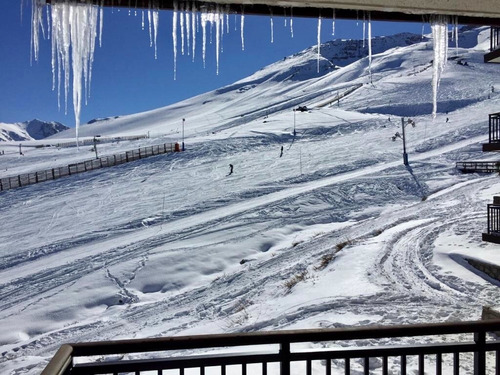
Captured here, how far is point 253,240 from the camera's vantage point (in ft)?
63.5

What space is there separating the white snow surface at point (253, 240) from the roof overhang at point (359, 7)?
7817 mm

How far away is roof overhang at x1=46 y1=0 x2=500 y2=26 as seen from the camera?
2162 mm

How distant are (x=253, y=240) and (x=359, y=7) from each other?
1756 cm

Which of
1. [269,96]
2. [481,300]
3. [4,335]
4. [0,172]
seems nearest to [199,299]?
[4,335]

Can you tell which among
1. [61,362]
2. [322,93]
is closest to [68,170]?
[61,362]

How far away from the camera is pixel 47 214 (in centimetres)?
2659

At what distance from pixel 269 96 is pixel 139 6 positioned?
336ft

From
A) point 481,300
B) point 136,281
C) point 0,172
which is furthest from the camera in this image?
point 0,172

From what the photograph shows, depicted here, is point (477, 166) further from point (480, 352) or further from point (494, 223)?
point (480, 352)

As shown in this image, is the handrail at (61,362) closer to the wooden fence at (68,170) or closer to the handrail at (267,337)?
the handrail at (267,337)

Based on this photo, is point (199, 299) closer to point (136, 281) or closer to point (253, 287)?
point (253, 287)

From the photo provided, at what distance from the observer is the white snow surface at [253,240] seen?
37.0 feet

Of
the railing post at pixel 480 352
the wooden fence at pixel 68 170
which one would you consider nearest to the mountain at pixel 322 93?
the wooden fence at pixel 68 170

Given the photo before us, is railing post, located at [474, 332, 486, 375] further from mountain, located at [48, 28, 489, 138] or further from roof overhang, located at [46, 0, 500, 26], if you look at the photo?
mountain, located at [48, 28, 489, 138]
